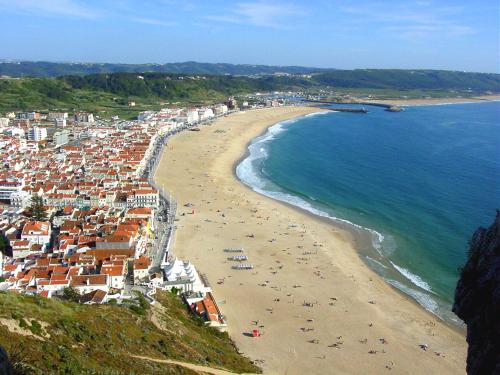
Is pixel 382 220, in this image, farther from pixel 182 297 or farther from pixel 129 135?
pixel 129 135

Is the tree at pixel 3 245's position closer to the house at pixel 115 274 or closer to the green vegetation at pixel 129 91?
the house at pixel 115 274

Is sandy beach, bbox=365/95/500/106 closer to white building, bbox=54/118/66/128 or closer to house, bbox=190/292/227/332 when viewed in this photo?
white building, bbox=54/118/66/128

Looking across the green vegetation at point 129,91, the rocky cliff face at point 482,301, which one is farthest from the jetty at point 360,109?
the rocky cliff face at point 482,301

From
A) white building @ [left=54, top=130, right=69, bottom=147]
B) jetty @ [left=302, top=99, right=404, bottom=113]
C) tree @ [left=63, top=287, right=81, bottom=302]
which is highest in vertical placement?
jetty @ [left=302, top=99, right=404, bottom=113]

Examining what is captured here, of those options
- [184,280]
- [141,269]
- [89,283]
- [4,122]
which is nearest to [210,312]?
[184,280]

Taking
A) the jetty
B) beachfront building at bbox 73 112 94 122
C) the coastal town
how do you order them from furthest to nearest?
1. the jetty
2. beachfront building at bbox 73 112 94 122
3. the coastal town

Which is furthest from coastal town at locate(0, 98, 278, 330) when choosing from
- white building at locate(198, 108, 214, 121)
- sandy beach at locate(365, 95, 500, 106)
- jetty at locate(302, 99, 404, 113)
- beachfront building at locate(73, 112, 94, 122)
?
sandy beach at locate(365, 95, 500, 106)

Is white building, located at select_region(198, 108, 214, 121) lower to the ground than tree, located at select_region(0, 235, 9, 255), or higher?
higher

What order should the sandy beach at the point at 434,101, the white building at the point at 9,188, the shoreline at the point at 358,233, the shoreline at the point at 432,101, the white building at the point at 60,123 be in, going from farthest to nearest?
1. the sandy beach at the point at 434,101
2. the shoreline at the point at 432,101
3. the white building at the point at 60,123
4. the white building at the point at 9,188
5. the shoreline at the point at 358,233
